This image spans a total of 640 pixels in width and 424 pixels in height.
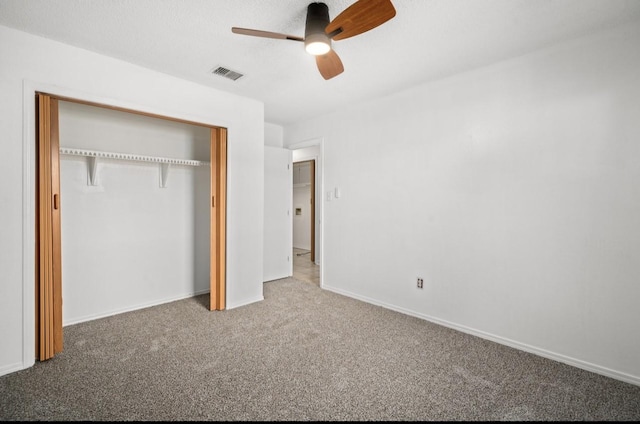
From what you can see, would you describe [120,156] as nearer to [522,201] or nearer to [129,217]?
[129,217]

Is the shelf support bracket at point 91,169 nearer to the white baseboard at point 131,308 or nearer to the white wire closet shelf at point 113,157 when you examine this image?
the white wire closet shelf at point 113,157

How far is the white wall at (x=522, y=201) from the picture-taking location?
2.03 m

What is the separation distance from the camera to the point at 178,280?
→ 11.7 ft

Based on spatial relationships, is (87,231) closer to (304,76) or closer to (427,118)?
(304,76)

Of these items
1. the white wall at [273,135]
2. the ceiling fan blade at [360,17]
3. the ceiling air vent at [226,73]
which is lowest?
the ceiling fan blade at [360,17]

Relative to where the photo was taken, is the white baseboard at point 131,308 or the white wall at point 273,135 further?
the white wall at point 273,135

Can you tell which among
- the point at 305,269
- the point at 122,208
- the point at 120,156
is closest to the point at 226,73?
the point at 120,156

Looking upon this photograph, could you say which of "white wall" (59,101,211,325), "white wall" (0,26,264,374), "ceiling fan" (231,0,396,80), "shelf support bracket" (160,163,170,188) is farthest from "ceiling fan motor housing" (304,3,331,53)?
"white wall" (59,101,211,325)

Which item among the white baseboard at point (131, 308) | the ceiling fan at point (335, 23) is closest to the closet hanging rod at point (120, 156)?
the white baseboard at point (131, 308)

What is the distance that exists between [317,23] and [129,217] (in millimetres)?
2771

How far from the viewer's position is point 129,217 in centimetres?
317

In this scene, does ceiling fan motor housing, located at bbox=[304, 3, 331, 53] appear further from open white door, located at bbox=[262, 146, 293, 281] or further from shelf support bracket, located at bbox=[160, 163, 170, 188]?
open white door, located at bbox=[262, 146, 293, 281]

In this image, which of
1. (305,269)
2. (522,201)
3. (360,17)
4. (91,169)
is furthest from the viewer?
(305,269)

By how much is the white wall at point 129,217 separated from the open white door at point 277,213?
874mm
